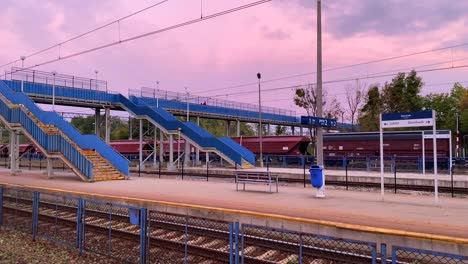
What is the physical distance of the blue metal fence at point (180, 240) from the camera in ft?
24.1

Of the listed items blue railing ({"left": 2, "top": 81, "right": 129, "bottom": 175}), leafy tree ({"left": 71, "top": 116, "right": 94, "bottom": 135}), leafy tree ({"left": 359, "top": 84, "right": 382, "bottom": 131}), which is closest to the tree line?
leafy tree ({"left": 359, "top": 84, "right": 382, "bottom": 131})

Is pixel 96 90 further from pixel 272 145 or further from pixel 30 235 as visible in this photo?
pixel 30 235

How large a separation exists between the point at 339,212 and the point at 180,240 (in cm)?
462

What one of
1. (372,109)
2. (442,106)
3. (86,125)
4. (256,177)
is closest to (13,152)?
(256,177)

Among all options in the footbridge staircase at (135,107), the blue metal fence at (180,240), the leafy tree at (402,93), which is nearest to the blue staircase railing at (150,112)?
the footbridge staircase at (135,107)

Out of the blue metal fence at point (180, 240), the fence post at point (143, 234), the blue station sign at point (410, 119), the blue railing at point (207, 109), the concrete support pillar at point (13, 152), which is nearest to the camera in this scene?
the blue metal fence at point (180, 240)

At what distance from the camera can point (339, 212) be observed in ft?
39.1

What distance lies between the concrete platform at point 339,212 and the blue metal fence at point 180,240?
0.33 m

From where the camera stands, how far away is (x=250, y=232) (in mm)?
10531

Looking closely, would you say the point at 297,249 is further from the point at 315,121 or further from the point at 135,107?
the point at 135,107

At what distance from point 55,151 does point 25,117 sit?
379cm

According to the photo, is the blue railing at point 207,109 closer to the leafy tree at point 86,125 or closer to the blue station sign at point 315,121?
the blue station sign at point 315,121

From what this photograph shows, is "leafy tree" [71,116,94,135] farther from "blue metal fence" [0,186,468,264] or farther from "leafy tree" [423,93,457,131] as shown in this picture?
"blue metal fence" [0,186,468,264]

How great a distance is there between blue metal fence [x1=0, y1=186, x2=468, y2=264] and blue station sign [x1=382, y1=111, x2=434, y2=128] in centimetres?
702
